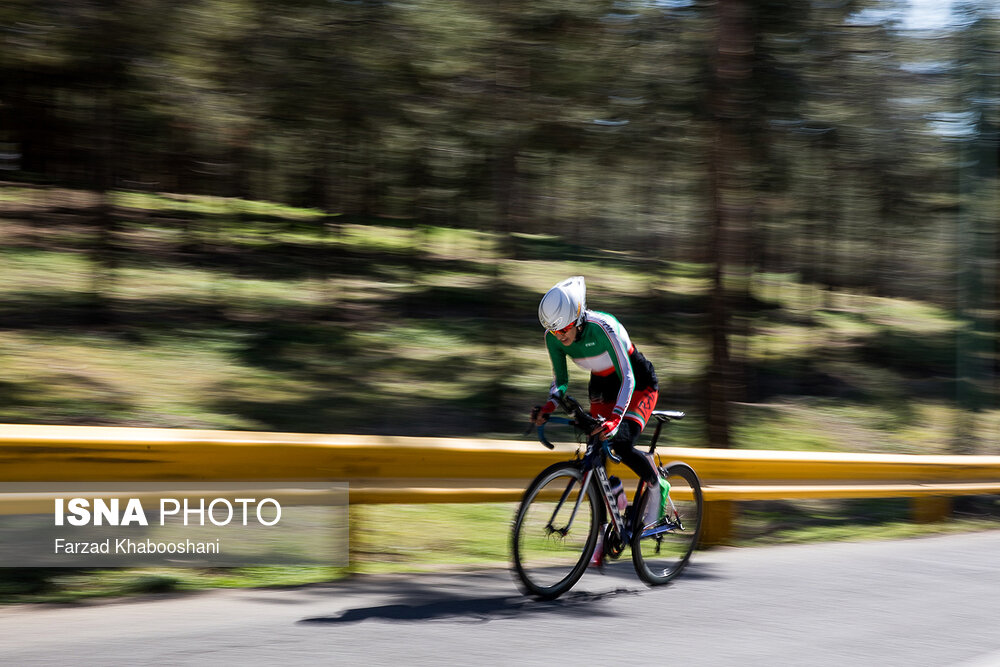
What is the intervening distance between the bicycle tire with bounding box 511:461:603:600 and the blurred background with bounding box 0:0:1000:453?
4.15m

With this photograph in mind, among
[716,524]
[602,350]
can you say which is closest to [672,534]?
[716,524]

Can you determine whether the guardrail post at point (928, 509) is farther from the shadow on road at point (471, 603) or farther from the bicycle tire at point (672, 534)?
the shadow on road at point (471, 603)

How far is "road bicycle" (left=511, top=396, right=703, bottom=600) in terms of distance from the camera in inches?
225

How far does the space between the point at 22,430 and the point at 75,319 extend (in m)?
9.07

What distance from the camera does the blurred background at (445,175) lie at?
36.5 ft

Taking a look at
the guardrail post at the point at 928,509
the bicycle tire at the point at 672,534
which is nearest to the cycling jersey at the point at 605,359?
the bicycle tire at the point at 672,534

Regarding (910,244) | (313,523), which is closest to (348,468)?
(313,523)

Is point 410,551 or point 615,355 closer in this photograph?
point 615,355

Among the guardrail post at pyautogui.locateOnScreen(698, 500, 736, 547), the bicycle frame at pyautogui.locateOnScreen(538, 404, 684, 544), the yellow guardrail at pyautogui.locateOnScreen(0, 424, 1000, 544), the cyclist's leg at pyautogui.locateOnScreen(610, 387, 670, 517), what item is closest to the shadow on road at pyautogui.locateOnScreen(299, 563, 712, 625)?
the bicycle frame at pyautogui.locateOnScreen(538, 404, 684, 544)

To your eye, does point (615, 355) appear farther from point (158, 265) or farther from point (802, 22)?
point (158, 265)

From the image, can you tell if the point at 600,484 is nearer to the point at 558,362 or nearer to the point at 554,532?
the point at 554,532

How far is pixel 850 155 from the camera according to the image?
56.6 feet

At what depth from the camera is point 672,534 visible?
258 inches

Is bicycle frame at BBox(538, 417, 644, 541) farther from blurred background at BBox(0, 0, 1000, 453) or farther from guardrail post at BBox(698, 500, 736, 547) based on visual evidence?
blurred background at BBox(0, 0, 1000, 453)
